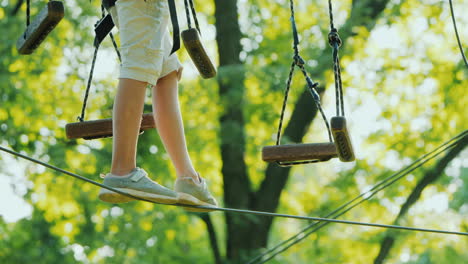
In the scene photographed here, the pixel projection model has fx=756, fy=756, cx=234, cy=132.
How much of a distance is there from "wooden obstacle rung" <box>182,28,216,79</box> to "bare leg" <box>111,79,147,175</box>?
23 centimetres

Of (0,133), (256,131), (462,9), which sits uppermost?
(462,9)

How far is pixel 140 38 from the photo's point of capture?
269 centimetres

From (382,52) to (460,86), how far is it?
963 mm

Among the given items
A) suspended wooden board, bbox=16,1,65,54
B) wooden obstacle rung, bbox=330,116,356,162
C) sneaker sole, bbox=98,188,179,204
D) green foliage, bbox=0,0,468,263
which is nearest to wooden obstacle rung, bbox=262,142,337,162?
wooden obstacle rung, bbox=330,116,356,162

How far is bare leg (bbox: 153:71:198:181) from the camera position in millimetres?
2912

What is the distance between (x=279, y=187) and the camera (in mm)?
8086

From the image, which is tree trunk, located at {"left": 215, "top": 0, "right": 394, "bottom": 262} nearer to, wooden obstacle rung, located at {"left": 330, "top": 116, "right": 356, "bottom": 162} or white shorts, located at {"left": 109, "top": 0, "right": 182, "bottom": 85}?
wooden obstacle rung, located at {"left": 330, "top": 116, "right": 356, "bottom": 162}

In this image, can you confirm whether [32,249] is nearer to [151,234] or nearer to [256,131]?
[151,234]

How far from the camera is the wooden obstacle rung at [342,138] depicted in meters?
2.85

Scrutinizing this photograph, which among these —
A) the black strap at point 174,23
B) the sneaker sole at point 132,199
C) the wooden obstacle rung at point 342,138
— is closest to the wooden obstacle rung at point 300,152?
the wooden obstacle rung at point 342,138

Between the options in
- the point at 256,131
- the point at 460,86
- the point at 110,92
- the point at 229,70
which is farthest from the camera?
the point at 256,131

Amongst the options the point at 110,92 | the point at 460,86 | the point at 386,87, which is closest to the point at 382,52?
the point at 386,87

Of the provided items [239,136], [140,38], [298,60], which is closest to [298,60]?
[298,60]

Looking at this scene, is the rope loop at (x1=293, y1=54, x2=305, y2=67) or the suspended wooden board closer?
the suspended wooden board
